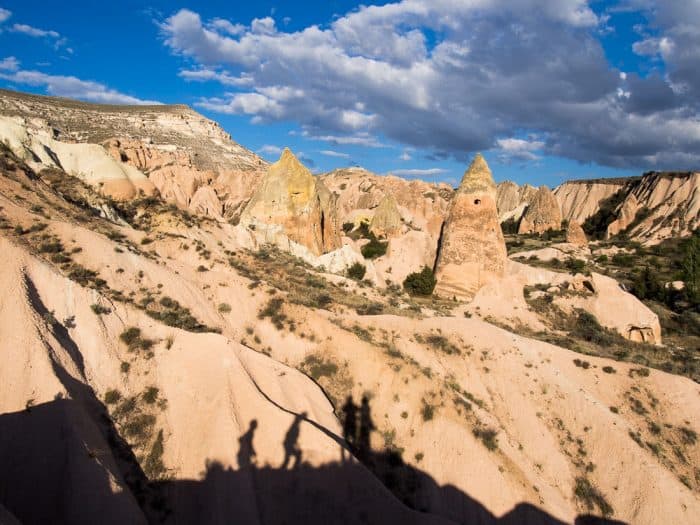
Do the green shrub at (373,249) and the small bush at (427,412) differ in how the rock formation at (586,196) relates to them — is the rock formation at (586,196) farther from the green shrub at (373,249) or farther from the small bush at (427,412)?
the small bush at (427,412)

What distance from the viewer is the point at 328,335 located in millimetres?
13391

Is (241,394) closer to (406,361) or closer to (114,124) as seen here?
(406,361)

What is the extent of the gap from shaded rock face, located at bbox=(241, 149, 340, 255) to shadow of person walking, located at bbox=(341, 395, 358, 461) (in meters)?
18.5

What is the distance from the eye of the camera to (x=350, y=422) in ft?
36.4

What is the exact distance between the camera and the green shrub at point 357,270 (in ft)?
89.8

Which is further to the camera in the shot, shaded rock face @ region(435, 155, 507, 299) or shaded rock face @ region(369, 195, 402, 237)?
shaded rock face @ region(369, 195, 402, 237)

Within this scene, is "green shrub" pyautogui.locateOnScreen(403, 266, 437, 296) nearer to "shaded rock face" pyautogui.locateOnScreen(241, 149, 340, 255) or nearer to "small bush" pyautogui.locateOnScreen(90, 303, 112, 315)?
"shaded rock face" pyautogui.locateOnScreen(241, 149, 340, 255)

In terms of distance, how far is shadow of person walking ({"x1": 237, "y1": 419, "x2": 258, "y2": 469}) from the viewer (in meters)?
8.26

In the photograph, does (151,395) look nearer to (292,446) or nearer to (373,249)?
(292,446)

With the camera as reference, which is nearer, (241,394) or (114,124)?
(241,394)

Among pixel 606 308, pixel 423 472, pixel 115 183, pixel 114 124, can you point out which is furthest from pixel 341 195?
pixel 423 472

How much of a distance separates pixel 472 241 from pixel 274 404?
58.0 ft

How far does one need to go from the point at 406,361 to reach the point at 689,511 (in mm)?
7952

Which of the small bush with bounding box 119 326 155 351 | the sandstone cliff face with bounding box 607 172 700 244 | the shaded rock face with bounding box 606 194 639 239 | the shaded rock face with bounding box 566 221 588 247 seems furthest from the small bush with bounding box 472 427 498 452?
the shaded rock face with bounding box 606 194 639 239
